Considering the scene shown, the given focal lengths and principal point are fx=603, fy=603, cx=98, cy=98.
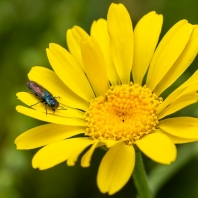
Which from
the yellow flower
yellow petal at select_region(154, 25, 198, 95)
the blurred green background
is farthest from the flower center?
the blurred green background

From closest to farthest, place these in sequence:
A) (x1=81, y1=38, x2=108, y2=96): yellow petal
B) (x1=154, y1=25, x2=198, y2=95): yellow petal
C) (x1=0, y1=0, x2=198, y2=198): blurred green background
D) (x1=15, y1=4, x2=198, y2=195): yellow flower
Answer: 1. (x1=15, y1=4, x2=198, y2=195): yellow flower
2. (x1=154, y1=25, x2=198, y2=95): yellow petal
3. (x1=81, y1=38, x2=108, y2=96): yellow petal
4. (x1=0, y1=0, x2=198, y2=198): blurred green background

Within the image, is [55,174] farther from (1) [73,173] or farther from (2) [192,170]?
(2) [192,170]

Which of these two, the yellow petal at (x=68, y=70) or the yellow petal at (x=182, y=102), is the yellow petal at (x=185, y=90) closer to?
the yellow petal at (x=182, y=102)

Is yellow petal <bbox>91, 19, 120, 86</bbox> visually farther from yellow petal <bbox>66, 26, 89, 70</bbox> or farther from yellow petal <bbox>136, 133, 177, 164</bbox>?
yellow petal <bbox>136, 133, 177, 164</bbox>

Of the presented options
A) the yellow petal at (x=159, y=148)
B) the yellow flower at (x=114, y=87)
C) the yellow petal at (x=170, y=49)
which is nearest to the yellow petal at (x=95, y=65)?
the yellow flower at (x=114, y=87)

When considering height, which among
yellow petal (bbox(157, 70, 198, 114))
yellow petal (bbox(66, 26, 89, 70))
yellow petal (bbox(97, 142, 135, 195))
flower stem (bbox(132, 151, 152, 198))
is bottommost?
flower stem (bbox(132, 151, 152, 198))

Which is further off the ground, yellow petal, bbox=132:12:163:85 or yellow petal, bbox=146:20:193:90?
yellow petal, bbox=132:12:163:85

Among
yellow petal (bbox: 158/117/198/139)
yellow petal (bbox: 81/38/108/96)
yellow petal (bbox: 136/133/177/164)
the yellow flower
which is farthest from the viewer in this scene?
yellow petal (bbox: 81/38/108/96)
